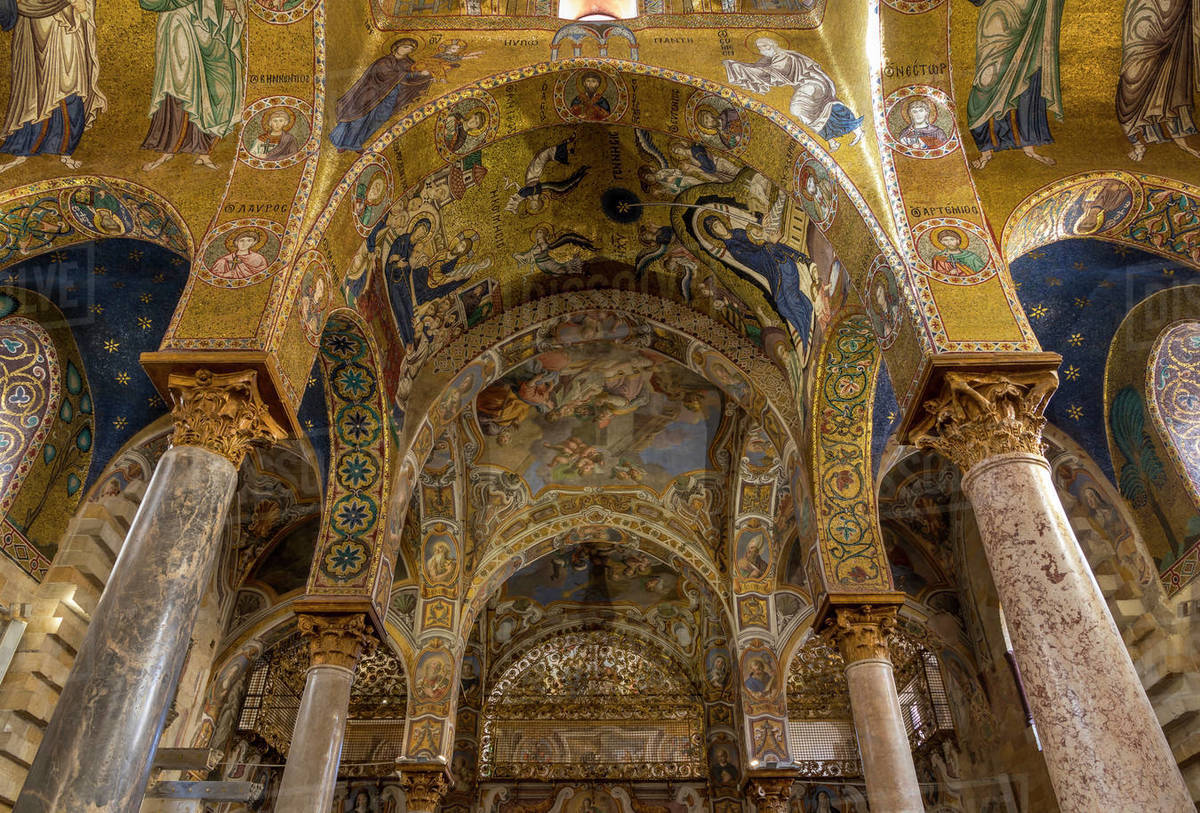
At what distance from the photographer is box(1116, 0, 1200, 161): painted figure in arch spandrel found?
7.02 metres

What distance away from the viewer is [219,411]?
5957mm

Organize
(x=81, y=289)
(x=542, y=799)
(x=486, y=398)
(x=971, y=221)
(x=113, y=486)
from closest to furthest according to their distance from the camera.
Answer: (x=971, y=221) → (x=81, y=289) → (x=113, y=486) → (x=486, y=398) → (x=542, y=799)

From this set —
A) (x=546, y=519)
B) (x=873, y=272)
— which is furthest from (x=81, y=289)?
(x=873, y=272)

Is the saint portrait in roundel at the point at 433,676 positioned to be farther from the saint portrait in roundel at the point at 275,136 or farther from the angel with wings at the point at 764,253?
the saint portrait in roundel at the point at 275,136

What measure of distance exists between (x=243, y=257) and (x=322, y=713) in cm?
408

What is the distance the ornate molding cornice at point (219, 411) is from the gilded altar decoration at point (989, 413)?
15.6 feet

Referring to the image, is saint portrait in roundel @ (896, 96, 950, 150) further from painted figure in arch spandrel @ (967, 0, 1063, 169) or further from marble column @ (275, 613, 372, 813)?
marble column @ (275, 613, 372, 813)

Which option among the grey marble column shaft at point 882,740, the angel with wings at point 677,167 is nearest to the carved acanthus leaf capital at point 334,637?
the grey marble column shaft at point 882,740

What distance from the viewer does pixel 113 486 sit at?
375 inches

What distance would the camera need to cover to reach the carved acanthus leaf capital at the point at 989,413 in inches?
221

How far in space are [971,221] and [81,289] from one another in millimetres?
8284

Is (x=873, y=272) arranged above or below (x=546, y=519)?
below

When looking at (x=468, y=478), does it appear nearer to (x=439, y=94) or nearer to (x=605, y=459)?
(x=605, y=459)

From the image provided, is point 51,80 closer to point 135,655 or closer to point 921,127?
point 135,655
